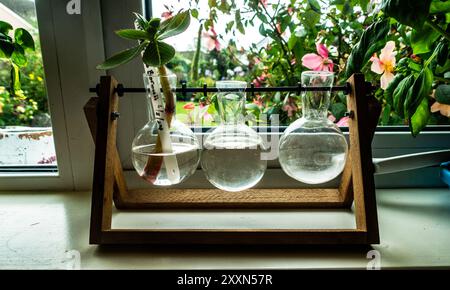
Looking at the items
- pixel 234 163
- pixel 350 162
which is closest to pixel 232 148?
pixel 234 163

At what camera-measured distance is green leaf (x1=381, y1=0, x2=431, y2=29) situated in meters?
0.46

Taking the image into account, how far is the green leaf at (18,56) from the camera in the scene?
2.38ft

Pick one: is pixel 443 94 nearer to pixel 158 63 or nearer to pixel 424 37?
pixel 424 37

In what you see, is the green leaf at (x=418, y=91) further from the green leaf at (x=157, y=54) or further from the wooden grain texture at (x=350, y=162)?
the green leaf at (x=157, y=54)

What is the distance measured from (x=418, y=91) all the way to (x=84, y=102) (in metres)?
0.63

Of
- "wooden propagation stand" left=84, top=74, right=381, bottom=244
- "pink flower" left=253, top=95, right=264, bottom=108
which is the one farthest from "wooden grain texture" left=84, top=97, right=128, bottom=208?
"pink flower" left=253, top=95, right=264, bottom=108

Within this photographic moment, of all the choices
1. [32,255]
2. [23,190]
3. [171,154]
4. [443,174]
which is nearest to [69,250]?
[32,255]

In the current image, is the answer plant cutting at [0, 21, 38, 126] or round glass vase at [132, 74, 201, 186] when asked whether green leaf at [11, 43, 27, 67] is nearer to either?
plant cutting at [0, 21, 38, 126]

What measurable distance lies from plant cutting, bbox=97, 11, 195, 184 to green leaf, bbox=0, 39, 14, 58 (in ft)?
0.95

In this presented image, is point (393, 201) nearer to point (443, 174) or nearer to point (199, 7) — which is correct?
point (443, 174)

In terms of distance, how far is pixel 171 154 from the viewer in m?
0.58

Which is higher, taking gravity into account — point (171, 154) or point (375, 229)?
point (171, 154)

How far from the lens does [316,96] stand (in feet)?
1.94
